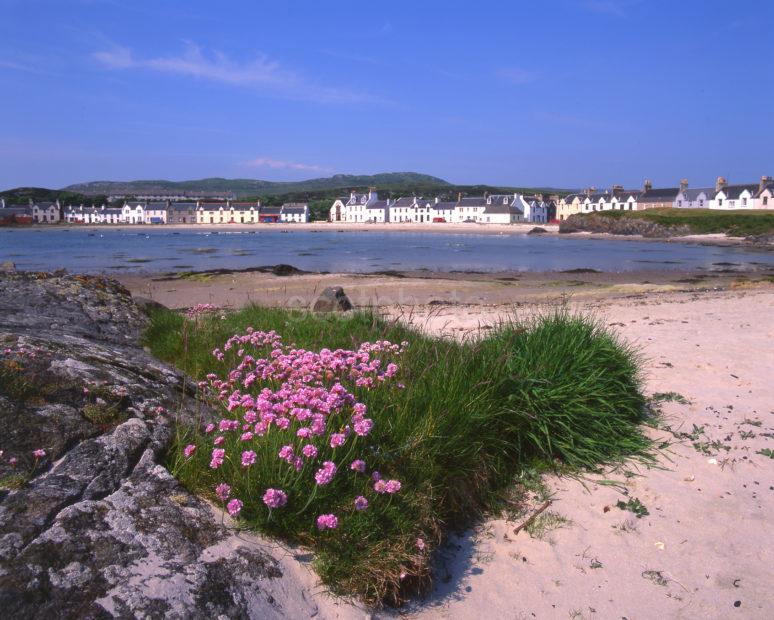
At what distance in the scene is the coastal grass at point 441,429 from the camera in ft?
9.85

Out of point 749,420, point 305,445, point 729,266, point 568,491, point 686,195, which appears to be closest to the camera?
point 305,445

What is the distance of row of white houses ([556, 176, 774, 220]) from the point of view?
9781 centimetres

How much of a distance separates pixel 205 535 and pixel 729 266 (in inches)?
1440

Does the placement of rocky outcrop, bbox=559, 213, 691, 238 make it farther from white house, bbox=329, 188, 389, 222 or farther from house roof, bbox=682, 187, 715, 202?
white house, bbox=329, 188, 389, 222

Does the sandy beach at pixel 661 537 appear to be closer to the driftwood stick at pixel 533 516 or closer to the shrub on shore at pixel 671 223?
the driftwood stick at pixel 533 516

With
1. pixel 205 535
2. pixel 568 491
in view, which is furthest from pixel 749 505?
pixel 205 535

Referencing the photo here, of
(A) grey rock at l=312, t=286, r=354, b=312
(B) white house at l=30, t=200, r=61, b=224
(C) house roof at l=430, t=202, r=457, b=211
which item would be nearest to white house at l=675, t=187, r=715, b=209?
(C) house roof at l=430, t=202, r=457, b=211

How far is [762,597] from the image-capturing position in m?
3.23

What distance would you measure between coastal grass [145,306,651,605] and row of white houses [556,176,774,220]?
10784cm

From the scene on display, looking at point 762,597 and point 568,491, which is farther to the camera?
point 568,491

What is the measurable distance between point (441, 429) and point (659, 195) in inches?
4996

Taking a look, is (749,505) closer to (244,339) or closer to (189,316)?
(244,339)

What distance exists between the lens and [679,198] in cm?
11125

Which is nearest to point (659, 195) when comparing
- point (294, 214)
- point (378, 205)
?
point (378, 205)
